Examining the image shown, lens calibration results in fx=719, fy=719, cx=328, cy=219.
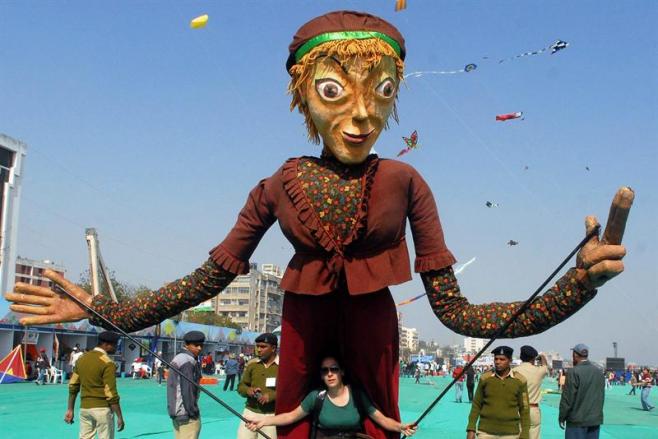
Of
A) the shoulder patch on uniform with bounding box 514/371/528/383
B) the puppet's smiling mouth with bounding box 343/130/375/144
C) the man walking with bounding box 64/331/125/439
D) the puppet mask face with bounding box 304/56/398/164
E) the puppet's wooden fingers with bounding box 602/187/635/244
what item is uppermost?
the puppet mask face with bounding box 304/56/398/164

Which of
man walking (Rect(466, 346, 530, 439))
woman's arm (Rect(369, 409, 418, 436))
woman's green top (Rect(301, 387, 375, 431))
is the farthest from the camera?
man walking (Rect(466, 346, 530, 439))

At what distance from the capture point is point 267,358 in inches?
295

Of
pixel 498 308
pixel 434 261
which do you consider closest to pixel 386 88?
pixel 434 261

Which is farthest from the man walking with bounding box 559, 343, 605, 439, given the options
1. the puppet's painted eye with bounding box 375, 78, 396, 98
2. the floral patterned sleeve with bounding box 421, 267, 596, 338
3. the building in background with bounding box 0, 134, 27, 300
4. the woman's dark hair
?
the building in background with bounding box 0, 134, 27, 300

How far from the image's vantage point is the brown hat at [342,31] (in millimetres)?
3128

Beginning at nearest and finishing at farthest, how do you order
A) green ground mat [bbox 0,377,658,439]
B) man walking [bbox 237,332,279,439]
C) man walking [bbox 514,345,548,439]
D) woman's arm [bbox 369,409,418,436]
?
1. woman's arm [bbox 369,409,418,436]
2. man walking [bbox 237,332,279,439]
3. man walking [bbox 514,345,548,439]
4. green ground mat [bbox 0,377,658,439]

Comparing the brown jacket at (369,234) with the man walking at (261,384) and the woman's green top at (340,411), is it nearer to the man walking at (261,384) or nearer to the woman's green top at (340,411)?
the woman's green top at (340,411)

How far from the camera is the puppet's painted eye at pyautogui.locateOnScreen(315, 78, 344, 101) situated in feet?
10.1

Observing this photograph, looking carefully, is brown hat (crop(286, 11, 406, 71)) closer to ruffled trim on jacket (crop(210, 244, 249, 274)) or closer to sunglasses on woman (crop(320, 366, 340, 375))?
ruffled trim on jacket (crop(210, 244, 249, 274))

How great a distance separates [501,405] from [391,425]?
175 inches

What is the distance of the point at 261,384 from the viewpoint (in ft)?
23.5

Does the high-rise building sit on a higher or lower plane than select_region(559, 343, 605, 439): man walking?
higher

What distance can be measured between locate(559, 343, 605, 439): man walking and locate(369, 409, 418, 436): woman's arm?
4.68 m

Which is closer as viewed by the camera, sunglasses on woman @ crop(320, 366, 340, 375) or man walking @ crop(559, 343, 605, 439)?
sunglasses on woman @ crop(320, 366, 340, 375)
